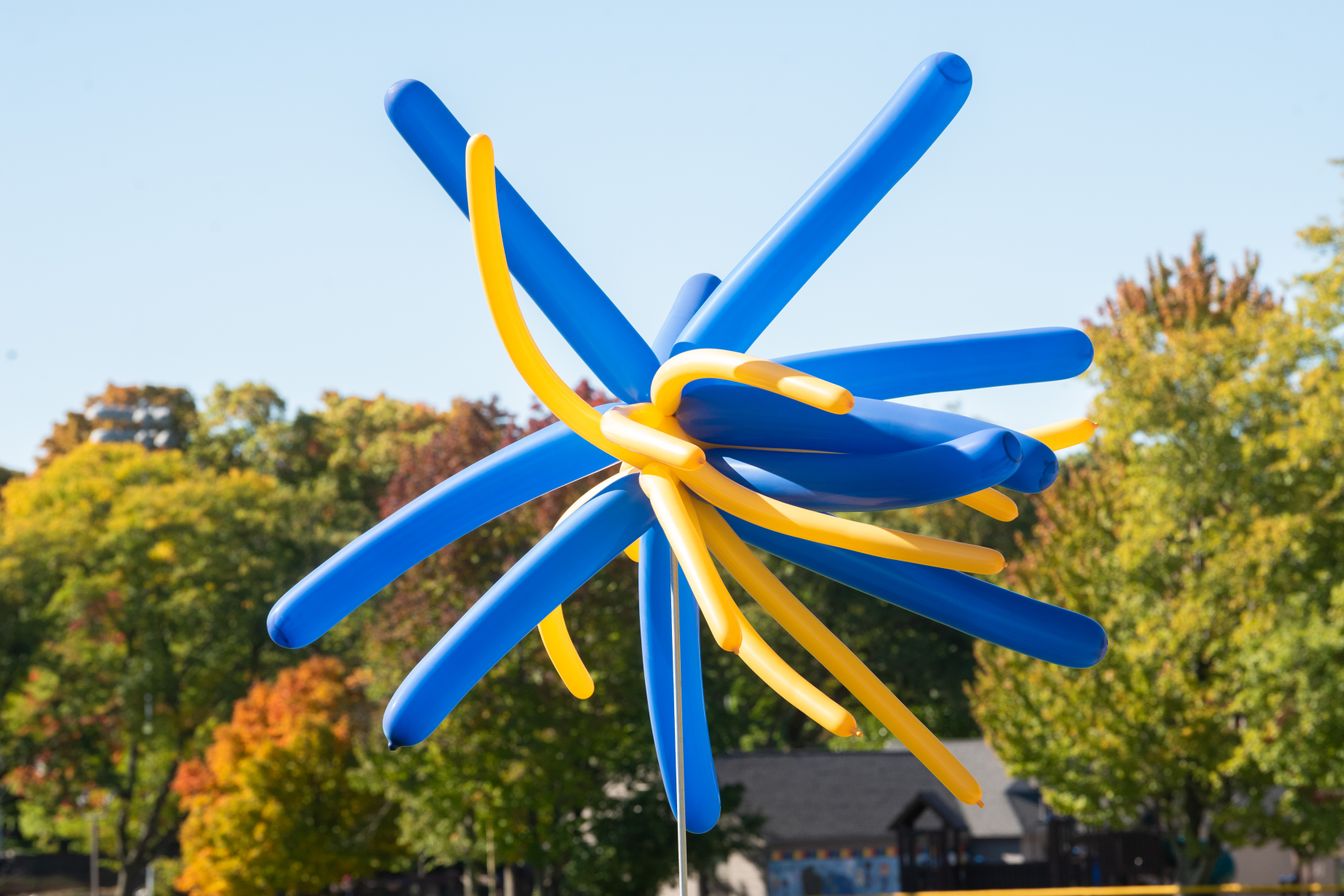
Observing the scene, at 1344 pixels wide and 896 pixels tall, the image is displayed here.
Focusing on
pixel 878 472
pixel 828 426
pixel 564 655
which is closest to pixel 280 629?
pixel 564 655

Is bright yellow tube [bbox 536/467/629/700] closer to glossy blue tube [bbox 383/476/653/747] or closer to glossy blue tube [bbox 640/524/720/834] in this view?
glossy blue tube [bbox 640/524/720/834]

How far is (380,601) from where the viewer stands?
34.2m

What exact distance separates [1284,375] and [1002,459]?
68.7ft

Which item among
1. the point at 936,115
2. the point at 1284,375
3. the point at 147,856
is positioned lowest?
the point at 147,856

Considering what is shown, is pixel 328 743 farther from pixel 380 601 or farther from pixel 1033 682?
pixel 1033 682

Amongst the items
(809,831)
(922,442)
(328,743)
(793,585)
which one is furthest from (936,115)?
(793,585)

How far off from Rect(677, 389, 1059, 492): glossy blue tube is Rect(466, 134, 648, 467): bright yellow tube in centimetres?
45

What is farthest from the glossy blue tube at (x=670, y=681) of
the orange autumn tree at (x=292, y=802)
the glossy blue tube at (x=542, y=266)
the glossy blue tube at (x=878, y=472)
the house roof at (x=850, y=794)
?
the house roof at (x=850, y=794)

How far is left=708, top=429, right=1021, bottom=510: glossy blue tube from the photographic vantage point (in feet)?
25.8

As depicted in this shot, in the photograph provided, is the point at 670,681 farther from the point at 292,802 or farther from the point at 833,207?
the point at 292,802

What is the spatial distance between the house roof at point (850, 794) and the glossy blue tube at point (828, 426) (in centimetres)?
2869

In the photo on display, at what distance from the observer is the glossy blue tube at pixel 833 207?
30.0 feet

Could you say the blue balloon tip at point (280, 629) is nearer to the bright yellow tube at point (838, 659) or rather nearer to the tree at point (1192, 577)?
the bright yellow tube at point (838, 659)

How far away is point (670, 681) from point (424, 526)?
6.81 ft
